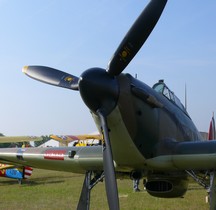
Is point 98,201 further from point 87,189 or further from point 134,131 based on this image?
point 134,131

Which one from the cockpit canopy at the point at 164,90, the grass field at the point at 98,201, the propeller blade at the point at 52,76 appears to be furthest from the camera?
the grass field at the point at 98,201

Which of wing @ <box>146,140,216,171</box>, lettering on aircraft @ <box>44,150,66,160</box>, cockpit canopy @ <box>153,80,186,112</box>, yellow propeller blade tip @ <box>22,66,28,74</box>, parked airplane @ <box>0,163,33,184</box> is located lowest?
wing @ <box>146,140,216,171</box>

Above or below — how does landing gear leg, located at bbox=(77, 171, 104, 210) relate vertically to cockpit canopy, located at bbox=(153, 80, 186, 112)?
below

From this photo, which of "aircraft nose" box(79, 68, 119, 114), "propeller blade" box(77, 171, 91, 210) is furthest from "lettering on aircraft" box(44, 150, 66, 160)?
"aircraft nose" box(79, 68, 119, 114)

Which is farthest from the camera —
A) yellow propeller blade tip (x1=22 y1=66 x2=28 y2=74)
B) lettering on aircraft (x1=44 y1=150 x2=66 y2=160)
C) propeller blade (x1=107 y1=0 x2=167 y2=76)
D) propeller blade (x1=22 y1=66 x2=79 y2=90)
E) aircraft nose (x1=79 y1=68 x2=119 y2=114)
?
lettering on aircraft (x1=44 y1=150 x2=66 y2=160)

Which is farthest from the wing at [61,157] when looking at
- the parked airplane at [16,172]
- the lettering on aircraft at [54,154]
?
the parked airplane at [16,172]

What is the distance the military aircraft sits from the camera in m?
4.62

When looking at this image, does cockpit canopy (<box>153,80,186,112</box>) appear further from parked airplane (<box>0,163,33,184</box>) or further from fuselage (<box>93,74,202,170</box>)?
parked airplane (<box>0,163,33,184</box>)

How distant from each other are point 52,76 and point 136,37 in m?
1.89

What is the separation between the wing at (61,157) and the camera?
20.9 feet

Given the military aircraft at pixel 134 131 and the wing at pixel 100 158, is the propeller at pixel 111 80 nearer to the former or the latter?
the military aircraft at pixel 134 131

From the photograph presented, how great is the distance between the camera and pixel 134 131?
5164 millimetres

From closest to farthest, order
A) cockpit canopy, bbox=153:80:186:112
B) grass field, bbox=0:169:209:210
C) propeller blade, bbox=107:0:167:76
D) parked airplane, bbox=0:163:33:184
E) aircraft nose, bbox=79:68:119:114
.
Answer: aircraft nose, bbox=79:68:119:114 < propeller blade, bbox=107:0:167:76 < cockpit canopy, bbox=153:80:186:112 < grass field, bbox=0:169:209:210 < parked airplane, bbox=0:163:33:184

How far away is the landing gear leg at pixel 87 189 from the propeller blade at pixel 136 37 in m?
2.44
